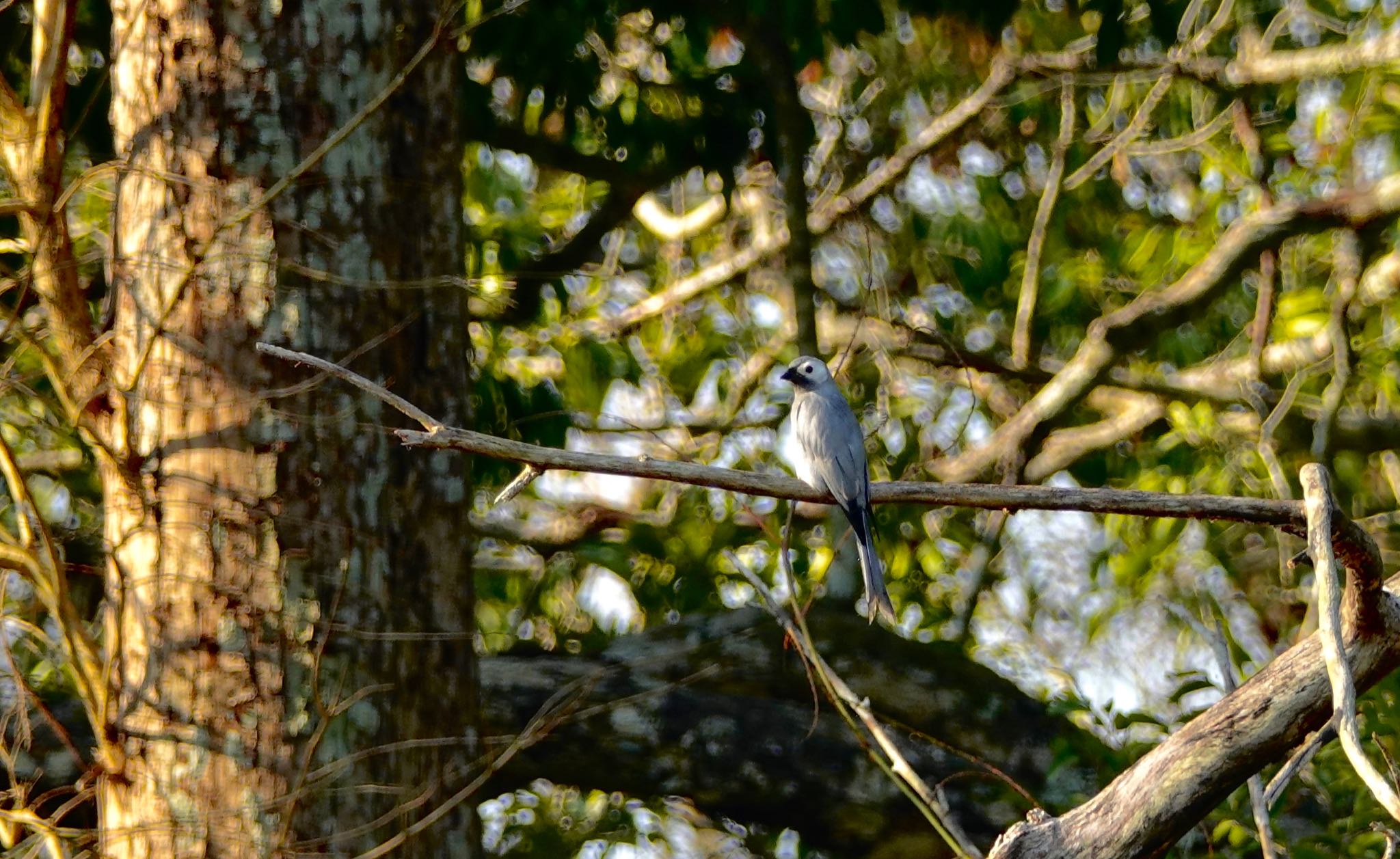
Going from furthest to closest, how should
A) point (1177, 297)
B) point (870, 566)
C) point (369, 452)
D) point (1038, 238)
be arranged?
1. point (1038, 238)
2. point (1177, 297)
3. point (870, 566)
4. point (369, 452)

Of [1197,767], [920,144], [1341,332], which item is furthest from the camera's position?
[920,144]

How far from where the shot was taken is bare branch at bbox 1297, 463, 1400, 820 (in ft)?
6.39

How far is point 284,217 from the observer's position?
4.09 meters

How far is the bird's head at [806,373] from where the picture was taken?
5.45 metres

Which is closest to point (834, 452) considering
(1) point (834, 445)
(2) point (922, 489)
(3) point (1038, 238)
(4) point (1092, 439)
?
(1) point (834, 445)

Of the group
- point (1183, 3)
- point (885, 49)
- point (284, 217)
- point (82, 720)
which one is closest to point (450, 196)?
point (284, 217)

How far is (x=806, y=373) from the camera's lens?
5.49 metres

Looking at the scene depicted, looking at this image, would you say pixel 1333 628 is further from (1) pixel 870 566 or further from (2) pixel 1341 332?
(2) pixel 1341 332

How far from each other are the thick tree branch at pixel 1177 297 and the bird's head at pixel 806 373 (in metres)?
1.51

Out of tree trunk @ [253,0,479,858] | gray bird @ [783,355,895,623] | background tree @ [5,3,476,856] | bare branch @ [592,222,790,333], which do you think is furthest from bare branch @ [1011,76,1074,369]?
background tree @ [5,3,476,856]

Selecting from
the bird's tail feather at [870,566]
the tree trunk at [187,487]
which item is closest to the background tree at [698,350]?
the tree trunk at [187,487]

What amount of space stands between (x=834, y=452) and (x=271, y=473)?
1.72 meters

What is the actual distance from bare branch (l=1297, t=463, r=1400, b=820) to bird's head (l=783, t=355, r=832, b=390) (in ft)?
9.14

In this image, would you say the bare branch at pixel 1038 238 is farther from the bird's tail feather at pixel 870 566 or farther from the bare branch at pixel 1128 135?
the bird's tail feather at pixel 870 566
